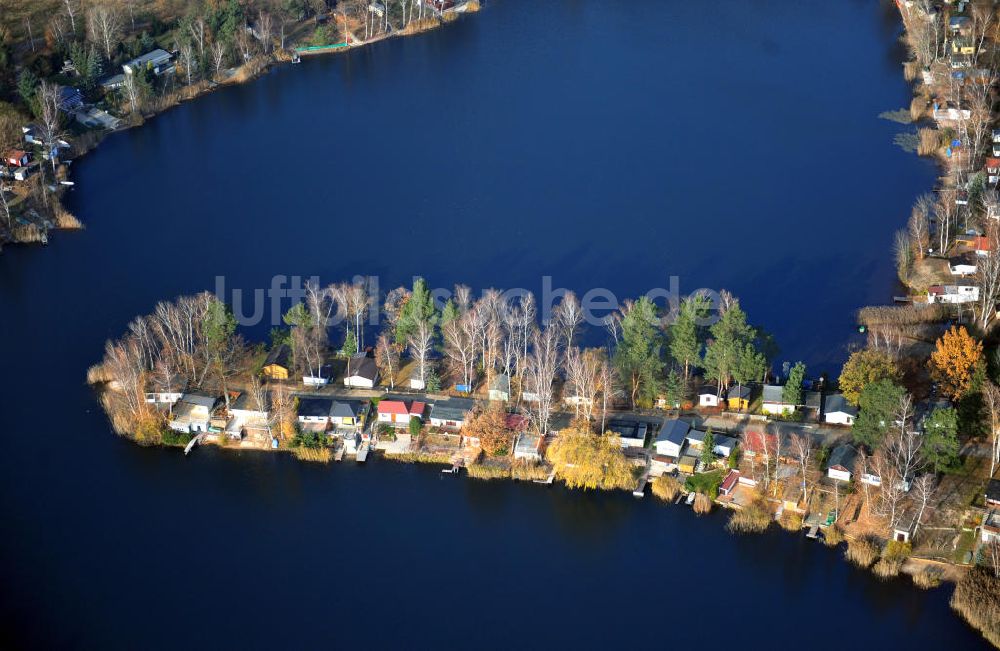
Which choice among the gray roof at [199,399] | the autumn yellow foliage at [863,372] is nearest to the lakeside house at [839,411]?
the autumn yellow foliage at [863,372]

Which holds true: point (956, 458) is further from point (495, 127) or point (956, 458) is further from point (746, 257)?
point (495, 127)

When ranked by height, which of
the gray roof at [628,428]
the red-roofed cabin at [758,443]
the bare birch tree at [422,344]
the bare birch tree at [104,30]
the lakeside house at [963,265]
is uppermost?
the bare birch tree at [104,30]

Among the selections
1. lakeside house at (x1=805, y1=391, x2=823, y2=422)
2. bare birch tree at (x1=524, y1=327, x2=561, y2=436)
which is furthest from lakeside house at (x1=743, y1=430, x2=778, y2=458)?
bare birch tree at (x1=524, y1=327, x2=561, y2=436)

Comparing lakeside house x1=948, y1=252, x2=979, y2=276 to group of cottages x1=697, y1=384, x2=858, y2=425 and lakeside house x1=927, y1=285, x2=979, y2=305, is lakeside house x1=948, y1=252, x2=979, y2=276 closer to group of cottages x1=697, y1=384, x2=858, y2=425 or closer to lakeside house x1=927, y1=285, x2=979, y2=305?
lakeside house x1=927, y1=285, x2=979, y2=305

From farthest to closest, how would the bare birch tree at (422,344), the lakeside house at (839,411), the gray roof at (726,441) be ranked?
1. the bare birch tree at (422,344)
2. the lakeside house at (839,411)
3. the gray roof at (726,441)

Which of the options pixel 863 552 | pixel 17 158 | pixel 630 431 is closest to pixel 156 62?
pixel 17 158

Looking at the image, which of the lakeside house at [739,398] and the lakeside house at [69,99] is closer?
the lakeside house at [739,398]

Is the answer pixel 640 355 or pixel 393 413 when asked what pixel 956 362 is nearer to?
pixel 640 355

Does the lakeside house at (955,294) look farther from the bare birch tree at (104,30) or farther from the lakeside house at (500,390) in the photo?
the bare birch tree at (104,30)
